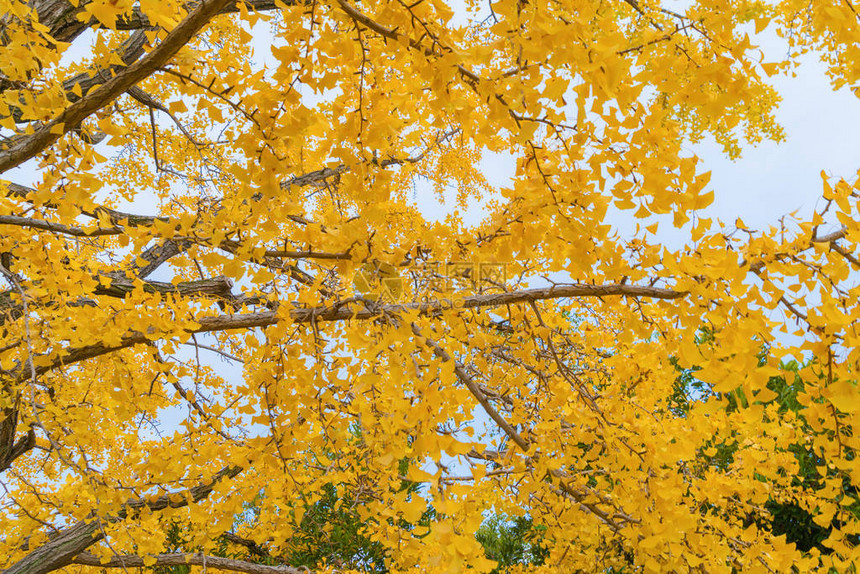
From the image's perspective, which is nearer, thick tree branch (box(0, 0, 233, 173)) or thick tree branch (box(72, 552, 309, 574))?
thick tree branch (box(0, 0, 233, 173))

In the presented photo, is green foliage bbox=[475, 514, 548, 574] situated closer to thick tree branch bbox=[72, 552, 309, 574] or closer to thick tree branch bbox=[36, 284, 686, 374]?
thick tree branch bbox=[72, 552, 309, 574]

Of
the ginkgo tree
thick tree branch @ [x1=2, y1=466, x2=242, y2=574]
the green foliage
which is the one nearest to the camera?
the ginkgo tree

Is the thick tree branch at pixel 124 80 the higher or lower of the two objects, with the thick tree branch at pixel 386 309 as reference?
higher

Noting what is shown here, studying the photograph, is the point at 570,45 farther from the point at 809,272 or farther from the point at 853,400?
the point at 853,400

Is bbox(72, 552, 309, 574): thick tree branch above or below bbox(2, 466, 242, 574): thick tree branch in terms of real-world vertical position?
below

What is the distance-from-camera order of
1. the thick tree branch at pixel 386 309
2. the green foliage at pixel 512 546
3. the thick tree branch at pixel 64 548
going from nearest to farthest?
the thick tree branch at pixel 386 309, the thick tree branch at pixel 64 548, the green foliage at pixel 512 546

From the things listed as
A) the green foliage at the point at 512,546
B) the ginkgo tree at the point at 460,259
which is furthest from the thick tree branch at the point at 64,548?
the green foliage at the point at 512,546

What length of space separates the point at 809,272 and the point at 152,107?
4.04 metres

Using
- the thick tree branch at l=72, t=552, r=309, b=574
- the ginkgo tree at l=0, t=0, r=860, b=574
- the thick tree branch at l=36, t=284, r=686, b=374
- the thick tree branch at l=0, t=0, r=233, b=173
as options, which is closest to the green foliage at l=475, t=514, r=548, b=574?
the thick tree branch at l=72, t=552, r=309, b=574

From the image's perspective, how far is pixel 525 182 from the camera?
4.82 feet

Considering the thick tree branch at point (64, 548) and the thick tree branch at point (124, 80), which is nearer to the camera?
the thick tree branch at point (124, 80)

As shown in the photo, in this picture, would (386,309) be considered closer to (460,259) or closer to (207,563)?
(460,259)

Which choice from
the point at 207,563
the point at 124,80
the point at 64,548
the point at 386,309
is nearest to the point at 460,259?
the point at 386,309

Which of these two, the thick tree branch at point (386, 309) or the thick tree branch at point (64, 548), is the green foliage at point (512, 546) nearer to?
the thick tree branch at point (64, 548)
